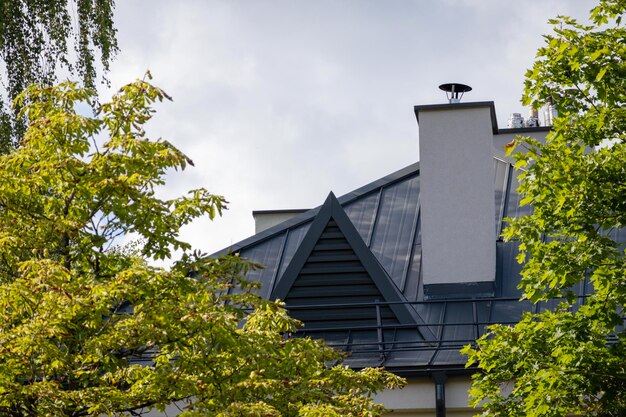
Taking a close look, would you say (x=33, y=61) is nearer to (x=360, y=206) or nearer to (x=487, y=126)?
(x=360, y=206)

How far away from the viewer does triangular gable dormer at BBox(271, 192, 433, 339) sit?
688 inches

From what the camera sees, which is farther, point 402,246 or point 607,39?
point 402,246

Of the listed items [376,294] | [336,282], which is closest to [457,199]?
[376,294]

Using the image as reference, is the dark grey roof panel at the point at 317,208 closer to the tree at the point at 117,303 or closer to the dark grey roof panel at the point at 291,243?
the dark grey roof panel at the point at 291,243

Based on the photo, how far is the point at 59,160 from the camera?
11125 mm

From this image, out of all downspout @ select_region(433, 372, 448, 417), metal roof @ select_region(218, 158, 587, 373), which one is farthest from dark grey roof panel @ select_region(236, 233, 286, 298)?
downspout @ select_region(433, 372, 448, 417)

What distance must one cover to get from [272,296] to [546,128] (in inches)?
388

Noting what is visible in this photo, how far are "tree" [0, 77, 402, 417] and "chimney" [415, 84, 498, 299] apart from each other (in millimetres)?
7103

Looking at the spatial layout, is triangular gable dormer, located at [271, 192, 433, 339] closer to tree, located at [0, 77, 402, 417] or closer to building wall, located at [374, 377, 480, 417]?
building wall, located at [374, 377, 480, 417]

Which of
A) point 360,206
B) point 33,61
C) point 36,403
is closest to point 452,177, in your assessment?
point 360,206

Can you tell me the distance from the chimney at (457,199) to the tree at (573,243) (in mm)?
6473

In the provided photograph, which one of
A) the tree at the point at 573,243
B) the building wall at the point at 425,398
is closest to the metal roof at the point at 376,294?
the building wall at the point at 425,398

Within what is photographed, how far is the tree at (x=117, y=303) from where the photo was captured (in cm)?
1037

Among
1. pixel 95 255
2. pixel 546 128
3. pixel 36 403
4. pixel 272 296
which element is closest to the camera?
pixel 36 403
